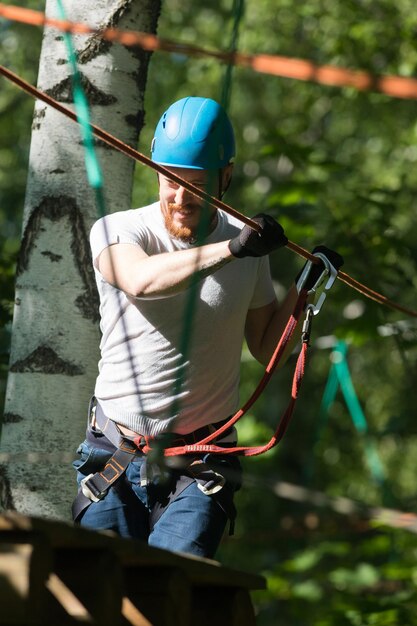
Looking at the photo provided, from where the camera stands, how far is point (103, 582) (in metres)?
2.11

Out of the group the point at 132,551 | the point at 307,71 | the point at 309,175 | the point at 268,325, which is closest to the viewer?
the point at 307,71

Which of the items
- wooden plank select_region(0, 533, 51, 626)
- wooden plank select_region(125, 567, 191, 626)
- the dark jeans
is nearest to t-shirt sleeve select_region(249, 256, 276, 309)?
the dark jeans

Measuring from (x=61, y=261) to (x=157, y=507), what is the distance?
0.81 metres

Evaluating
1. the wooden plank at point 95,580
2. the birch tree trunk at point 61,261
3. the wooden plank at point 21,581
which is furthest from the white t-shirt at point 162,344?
the wooden plank at point 21,581

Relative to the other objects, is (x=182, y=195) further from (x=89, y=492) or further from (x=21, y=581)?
(x=21, y=581)

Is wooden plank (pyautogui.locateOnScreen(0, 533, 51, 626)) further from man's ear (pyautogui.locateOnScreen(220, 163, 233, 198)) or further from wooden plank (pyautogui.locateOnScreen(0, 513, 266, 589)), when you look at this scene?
man's ear (pyautogui.locateOnScreen(220, 163, 233, 198))

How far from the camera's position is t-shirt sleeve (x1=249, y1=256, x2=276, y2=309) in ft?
10.2

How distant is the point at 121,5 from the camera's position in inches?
137

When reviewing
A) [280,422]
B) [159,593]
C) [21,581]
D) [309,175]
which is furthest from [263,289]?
[309,175]

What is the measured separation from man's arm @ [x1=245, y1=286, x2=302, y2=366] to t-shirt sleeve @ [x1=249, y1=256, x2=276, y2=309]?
25mm

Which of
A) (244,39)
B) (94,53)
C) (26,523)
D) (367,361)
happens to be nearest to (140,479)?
(26,523)

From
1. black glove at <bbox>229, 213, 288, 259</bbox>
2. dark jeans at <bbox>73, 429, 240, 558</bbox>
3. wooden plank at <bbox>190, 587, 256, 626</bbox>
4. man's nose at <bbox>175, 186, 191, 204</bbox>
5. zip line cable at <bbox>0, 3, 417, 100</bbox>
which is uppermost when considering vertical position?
zip line cable at <bbox>0, 3, 417, 100</bbox>

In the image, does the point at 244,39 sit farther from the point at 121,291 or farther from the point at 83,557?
the point at 83,557

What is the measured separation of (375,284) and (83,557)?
3606 millimetres
